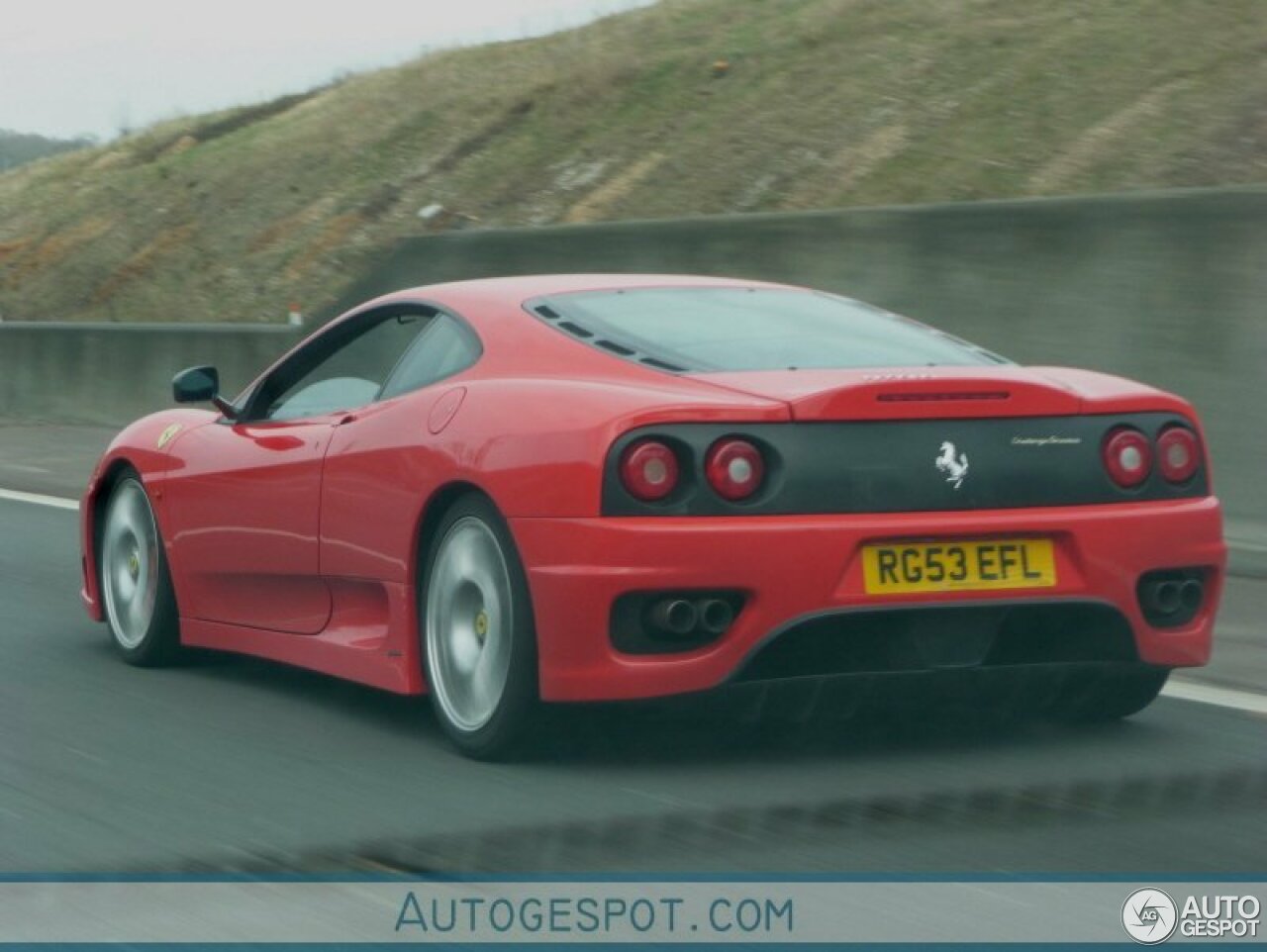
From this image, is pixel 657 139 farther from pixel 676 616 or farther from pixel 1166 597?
pixel 676 616

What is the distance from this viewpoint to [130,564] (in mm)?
8156

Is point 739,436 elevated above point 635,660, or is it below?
above

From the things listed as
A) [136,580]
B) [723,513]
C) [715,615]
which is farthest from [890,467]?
[136,580]

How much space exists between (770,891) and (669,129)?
3006 centimetres

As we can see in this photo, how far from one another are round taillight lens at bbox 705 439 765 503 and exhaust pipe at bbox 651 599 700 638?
0.89ft

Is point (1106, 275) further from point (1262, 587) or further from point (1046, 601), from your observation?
point (1046, 601)

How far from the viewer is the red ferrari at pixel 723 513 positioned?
574 centimetres

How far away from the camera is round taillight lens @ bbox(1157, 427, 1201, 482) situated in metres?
6.22

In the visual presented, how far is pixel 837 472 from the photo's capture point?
19.0ft

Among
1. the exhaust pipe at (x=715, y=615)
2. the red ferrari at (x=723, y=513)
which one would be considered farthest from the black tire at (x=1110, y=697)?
the exhaust pipe at (x=715, y=615)

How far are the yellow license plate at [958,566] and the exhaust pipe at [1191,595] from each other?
0.49 meters

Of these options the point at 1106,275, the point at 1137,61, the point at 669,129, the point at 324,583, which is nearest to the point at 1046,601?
the point at 324,583

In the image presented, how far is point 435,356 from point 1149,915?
291 centimetres

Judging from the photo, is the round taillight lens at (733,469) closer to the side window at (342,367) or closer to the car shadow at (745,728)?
the car shadow at (745,728)
